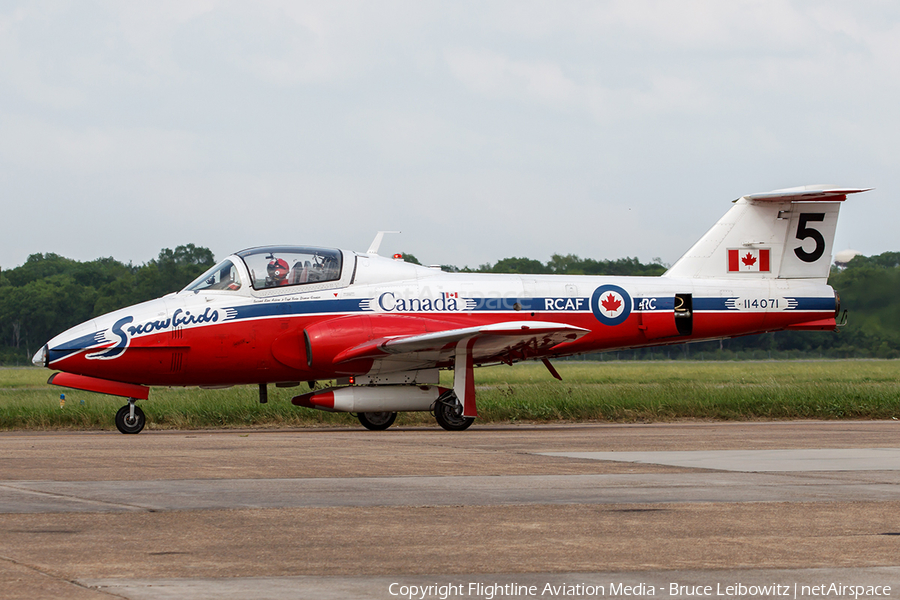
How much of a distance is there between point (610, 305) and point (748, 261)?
2.79 metres

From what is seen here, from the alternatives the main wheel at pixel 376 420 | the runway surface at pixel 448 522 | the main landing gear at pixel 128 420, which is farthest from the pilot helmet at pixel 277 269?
the runway surface at pixel 448 522

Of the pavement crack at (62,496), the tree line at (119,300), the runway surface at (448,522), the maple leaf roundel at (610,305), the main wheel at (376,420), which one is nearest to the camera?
the runway surface at (448,522)

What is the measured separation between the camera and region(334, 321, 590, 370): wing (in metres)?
Answer: 15.6

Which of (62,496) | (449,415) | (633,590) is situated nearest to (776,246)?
(449,415)

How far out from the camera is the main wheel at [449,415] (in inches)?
659

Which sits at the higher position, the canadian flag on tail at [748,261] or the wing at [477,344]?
the canadian flag on tail at [748,261]

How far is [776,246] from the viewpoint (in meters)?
18.6

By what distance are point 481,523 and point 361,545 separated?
1.07 meters

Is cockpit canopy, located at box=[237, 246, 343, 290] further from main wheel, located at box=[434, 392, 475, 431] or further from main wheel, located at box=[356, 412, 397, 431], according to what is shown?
main wheel, located at box=[434, 392, 475, 431]

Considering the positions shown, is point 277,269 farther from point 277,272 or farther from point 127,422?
point 127,422

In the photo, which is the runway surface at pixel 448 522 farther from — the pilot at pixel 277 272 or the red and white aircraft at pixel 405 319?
the pilot at pixel 277 272

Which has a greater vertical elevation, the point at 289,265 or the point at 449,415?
the point at 289,265

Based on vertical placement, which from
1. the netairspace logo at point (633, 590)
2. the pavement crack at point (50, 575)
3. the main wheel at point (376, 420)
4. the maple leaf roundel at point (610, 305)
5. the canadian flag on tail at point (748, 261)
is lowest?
the main wheel at point (376, 420)

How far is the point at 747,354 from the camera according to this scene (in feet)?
240
